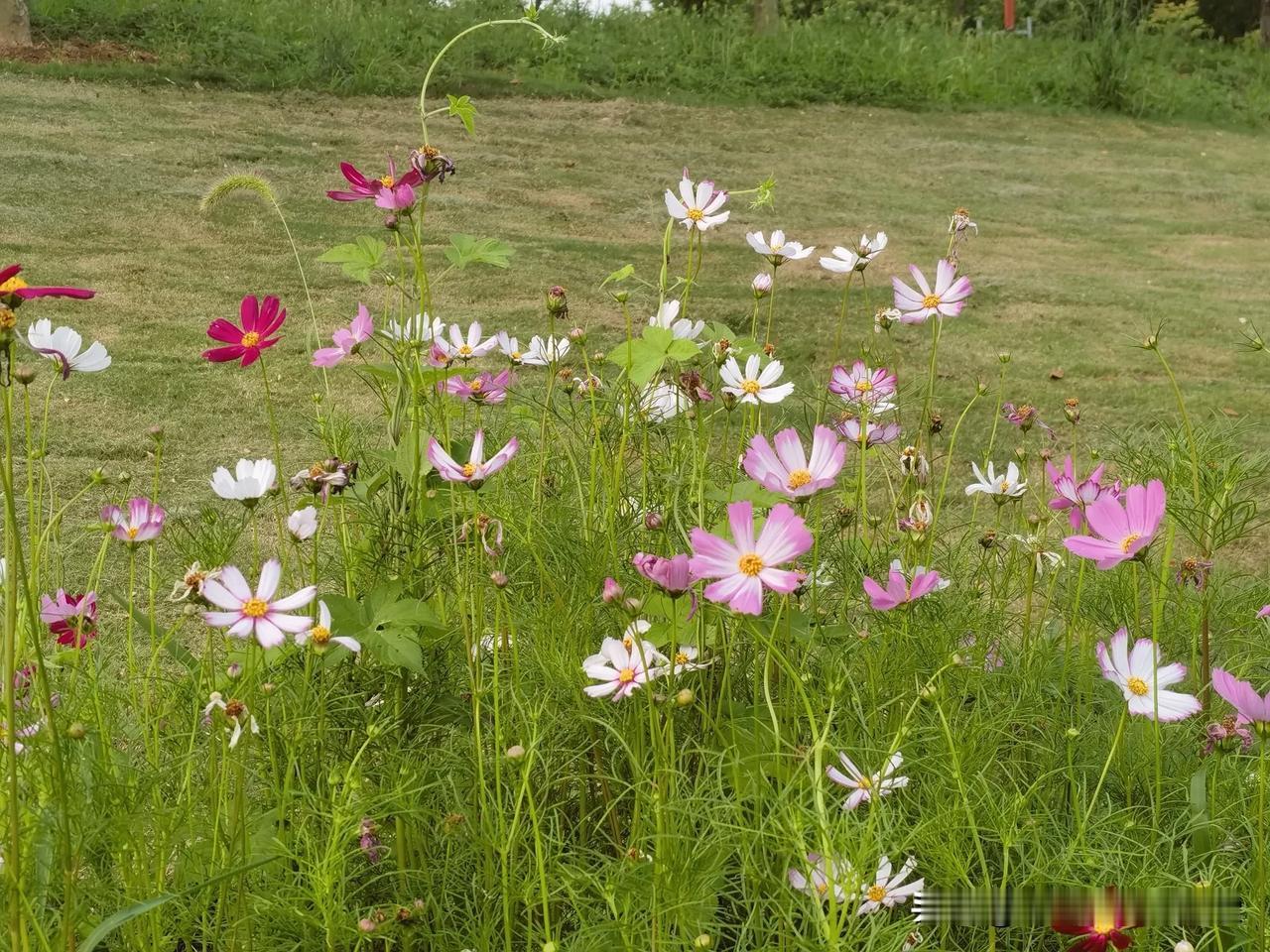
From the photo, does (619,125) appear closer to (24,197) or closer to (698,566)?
(24,197)

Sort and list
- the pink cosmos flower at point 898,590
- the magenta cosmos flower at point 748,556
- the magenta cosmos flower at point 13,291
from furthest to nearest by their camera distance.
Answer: the pink cosmos flower at point 898,590, the magenta cosmos flower at point 748,556, the magenta cosmos flower at point 13,291

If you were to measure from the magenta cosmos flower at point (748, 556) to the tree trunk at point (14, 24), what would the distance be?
754cm

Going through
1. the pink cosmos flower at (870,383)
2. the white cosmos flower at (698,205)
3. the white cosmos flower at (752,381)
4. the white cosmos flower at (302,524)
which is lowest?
the white cosmos flower at (302,524)

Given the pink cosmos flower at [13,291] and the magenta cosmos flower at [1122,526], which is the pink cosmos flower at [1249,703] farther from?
→ the pink cosmos flower at [13,291]

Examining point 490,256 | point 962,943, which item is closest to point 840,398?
point 490,256

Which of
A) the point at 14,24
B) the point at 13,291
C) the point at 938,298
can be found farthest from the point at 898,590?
the point at 14,24

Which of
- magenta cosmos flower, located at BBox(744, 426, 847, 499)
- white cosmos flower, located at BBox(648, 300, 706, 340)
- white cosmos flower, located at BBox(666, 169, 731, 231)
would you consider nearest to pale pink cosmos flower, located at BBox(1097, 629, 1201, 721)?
magenta cosmos flower, located at BBox(744, 426, 847, 499)

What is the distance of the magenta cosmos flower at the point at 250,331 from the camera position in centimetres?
135

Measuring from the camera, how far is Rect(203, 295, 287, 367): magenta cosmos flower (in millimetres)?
1346

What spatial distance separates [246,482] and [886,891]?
0.64m

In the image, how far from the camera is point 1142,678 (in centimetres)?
124

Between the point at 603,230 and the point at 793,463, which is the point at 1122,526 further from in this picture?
the point at 603,230

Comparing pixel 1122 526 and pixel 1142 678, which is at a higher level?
pixel 1122 526

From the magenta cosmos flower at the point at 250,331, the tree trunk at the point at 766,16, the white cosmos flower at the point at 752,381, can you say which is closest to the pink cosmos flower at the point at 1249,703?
the white cosmos flower at the point at 752,381
